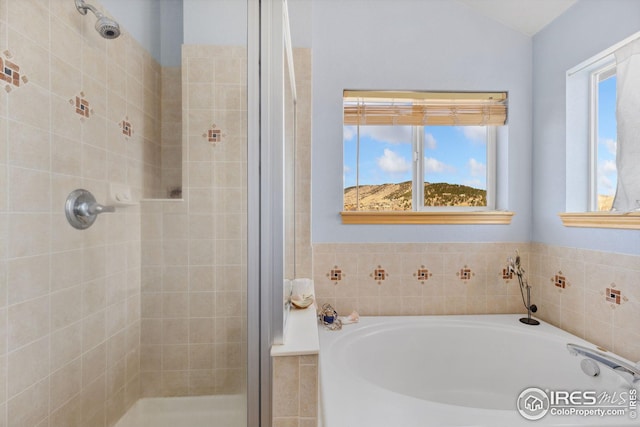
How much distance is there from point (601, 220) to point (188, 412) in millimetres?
1889

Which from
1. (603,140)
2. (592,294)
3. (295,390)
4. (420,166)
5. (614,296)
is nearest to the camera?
(295,390)

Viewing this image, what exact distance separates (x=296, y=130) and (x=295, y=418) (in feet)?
4.66

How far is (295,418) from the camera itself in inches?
39.9

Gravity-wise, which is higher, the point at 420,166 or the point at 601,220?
the point at 420,166

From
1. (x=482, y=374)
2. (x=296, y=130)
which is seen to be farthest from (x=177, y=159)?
(x=482, y=374)

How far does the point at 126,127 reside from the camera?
2.07 feet

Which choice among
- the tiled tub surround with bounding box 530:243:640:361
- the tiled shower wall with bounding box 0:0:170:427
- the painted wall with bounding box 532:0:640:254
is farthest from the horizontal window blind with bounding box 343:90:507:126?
the tiled shower wall with bounding box 0:0:170:427

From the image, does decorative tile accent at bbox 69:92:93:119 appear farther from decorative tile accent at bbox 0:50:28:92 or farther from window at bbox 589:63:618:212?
window at bbox 589:63:618:212

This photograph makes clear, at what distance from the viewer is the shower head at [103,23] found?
22.0 inches

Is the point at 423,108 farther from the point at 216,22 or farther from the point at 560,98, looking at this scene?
the point at 216,22

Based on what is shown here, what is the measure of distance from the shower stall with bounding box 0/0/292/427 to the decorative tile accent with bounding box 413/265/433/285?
124cm

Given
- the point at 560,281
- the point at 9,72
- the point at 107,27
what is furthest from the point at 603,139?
the point at 9,72

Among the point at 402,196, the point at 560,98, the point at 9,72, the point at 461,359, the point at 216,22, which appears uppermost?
the point at 560,98

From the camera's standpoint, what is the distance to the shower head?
559 mm
